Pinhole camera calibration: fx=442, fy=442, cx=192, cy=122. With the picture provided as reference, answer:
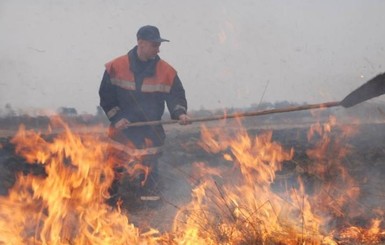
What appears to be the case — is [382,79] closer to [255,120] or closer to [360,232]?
[360,232]

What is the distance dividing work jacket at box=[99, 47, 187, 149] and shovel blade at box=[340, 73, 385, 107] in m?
2.29

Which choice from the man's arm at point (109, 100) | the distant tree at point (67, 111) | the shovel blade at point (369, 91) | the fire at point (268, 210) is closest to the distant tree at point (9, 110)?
the distant tree at point (67, 111)

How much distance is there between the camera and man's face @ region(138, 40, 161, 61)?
18.7 ft

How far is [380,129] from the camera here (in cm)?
975

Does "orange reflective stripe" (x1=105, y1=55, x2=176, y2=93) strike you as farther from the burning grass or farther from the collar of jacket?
the burning grass

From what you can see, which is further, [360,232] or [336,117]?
[336,117]

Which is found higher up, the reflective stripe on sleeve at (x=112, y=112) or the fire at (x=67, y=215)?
the reflective stripe on sleeve at (x=112, y=112)

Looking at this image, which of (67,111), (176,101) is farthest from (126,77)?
(67,111)

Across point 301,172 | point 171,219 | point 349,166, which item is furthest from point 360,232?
point 349,166

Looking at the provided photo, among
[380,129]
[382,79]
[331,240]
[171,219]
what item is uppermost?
[382,79]

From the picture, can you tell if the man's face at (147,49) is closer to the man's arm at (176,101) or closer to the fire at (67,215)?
the man's arm at (176,101)

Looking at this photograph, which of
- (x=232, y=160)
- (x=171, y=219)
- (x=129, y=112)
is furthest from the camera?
(x=232, y=160)

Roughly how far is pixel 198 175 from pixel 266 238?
3.88 m

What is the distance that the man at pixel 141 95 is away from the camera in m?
5.75
